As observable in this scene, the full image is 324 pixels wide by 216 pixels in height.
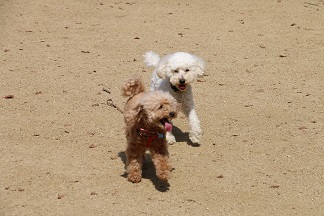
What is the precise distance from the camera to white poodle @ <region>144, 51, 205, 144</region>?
6.27 meters

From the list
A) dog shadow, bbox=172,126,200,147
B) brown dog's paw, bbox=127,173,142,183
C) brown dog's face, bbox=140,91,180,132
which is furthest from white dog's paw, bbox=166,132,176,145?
brown dog's face, bbox=140,91,180,132

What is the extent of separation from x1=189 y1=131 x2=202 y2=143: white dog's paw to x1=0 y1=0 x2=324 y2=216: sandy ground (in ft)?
0.29

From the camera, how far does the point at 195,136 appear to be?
6270mm

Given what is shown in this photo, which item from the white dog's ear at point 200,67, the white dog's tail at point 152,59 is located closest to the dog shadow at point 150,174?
the white dog's ear at point 200,67

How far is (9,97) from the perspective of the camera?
7352 mm

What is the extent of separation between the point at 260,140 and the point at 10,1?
769 cm

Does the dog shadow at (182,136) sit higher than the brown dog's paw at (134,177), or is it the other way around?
the brown dog's paw at (134,177)

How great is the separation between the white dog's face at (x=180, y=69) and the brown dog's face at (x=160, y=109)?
1271mm

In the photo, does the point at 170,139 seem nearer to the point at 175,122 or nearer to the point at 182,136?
the point at 182,136

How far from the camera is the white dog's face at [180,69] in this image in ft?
20.5

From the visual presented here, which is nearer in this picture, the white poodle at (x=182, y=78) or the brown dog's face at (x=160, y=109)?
the brown dog's face at (x=160, y=109)

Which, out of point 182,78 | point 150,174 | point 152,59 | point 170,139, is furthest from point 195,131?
point 152,59

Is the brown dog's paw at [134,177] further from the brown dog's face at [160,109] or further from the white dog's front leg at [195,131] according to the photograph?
the white dog's front leg at [195,131]

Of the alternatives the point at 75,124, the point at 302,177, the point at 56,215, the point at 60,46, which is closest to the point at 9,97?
the point at 75,124
